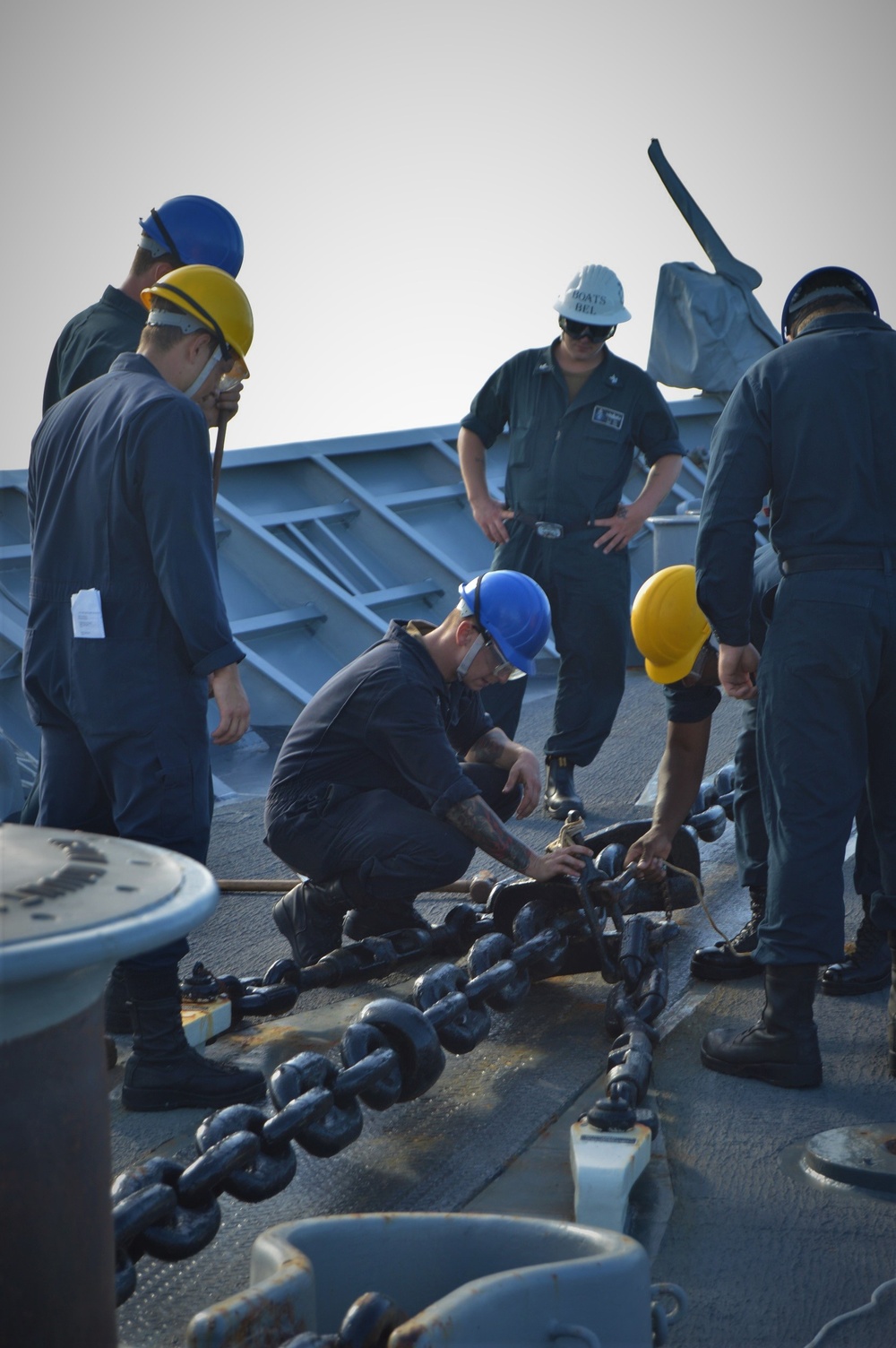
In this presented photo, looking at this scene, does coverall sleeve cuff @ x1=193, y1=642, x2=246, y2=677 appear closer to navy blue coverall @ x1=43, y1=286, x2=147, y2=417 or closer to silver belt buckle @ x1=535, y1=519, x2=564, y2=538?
navy blue coverall @ x1=43, y1=286, x2=147, y2=417

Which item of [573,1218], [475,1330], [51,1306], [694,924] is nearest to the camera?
[51,1306]

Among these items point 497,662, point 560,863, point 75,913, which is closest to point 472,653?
point 497,662

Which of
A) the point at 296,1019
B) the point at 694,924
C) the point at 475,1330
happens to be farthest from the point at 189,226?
the point at 475,1330

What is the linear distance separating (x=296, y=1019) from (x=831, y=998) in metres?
1.36

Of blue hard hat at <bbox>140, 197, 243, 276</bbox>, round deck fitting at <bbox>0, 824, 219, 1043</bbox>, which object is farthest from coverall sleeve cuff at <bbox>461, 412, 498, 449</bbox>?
round deck fitting at <bbox>0, 824, 219, 1043</bbox>

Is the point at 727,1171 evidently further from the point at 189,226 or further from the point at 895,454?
the point at 189,226

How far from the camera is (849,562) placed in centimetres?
282

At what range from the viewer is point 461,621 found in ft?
11.9

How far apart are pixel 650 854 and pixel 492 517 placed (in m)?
2.01

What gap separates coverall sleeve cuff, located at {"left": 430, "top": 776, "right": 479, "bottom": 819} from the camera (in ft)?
11.0

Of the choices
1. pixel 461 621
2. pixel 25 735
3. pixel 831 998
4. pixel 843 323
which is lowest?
pixel 831 998

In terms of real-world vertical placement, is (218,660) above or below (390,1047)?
above

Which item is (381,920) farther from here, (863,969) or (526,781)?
(863,969)

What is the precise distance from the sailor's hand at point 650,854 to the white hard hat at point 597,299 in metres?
2.25
